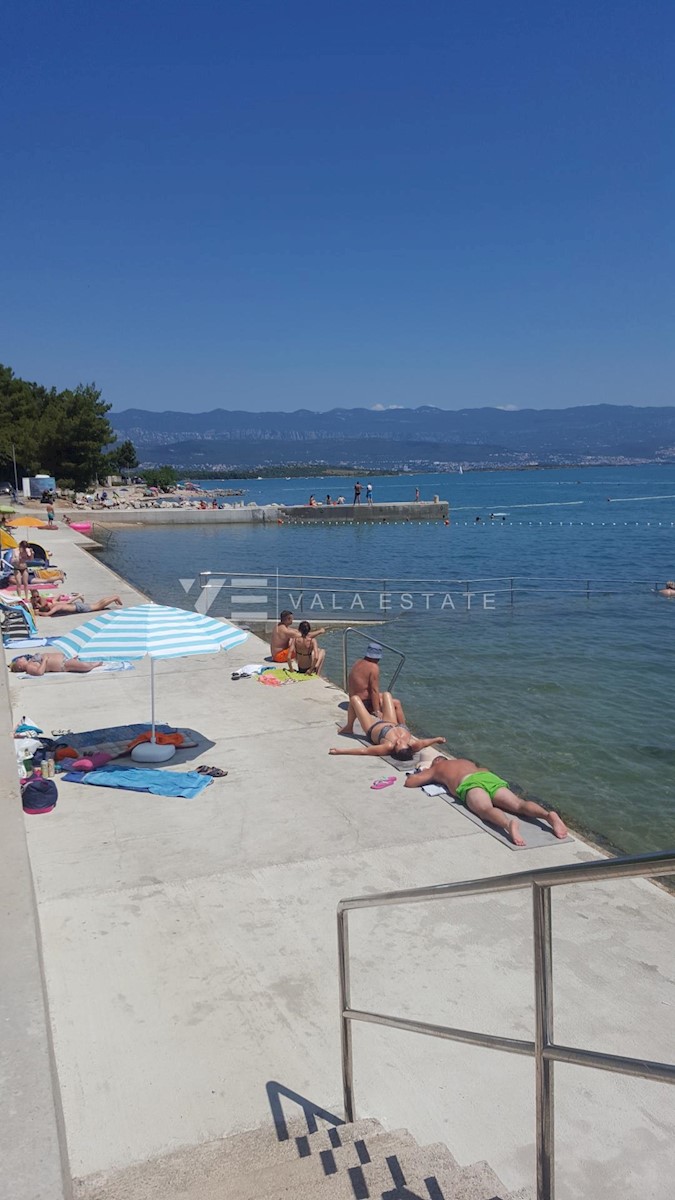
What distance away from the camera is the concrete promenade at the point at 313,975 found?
3.94 meters

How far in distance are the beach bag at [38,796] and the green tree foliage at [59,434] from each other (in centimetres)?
5277

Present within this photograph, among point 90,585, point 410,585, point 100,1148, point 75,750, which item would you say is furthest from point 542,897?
point 410,585

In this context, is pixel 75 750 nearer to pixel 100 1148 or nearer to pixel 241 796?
pixel 241 796

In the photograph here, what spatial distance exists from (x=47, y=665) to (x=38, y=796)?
17.9 ft

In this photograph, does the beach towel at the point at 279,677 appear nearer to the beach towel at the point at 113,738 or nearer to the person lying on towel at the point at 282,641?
the person lying on towel at the point at 282,641

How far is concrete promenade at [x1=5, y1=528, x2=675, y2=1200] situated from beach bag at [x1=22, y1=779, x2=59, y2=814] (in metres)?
0.17

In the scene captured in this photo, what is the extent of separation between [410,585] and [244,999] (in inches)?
925

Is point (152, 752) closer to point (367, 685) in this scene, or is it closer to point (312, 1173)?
point (367, 685)

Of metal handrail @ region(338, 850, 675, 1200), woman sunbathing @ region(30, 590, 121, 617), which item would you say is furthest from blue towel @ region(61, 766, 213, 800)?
woman sunbathing @ region(30, 590, 121, 617)

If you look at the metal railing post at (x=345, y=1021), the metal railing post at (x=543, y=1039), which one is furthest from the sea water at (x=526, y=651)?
the metal railing post at (x=543, y=1039)

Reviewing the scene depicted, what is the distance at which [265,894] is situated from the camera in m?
6.18

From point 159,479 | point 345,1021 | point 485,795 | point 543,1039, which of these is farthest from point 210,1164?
point 159,479

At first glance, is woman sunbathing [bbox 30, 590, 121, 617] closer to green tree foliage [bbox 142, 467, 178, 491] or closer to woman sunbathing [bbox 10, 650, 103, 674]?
woman sunbathing [bbox 10, 650, 103, 674]

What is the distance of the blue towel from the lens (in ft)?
26.4
